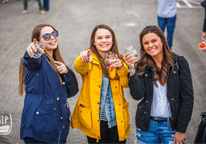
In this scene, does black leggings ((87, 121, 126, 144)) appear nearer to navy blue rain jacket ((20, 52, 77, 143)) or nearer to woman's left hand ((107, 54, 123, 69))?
navy blue rain jacket ((20, 52, 77, 143))

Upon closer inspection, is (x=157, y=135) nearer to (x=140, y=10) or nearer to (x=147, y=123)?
(x=147, y=123)

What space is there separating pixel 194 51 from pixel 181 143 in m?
5.23

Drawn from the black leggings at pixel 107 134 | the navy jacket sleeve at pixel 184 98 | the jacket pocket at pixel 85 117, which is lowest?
the black leggings at pixel 107 134

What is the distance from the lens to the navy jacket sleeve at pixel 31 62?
104 inches

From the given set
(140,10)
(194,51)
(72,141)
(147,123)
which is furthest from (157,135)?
(140,10)

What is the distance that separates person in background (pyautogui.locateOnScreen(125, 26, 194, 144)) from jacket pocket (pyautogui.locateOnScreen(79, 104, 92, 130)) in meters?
0.58

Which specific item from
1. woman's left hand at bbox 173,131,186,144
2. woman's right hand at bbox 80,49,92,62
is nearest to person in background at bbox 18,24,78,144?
woman's right hand at bbox 80,49,92,62

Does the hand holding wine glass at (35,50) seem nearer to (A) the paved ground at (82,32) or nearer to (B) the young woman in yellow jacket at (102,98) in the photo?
(B) the young woman in yellow jacket at (102,98)

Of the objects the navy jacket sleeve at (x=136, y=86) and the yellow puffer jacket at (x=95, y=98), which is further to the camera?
the yellow puffer jacket at (x=95, y=98)

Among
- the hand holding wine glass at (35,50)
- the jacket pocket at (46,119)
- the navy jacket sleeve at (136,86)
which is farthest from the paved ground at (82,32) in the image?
the hand holding wine glass at (35,50)

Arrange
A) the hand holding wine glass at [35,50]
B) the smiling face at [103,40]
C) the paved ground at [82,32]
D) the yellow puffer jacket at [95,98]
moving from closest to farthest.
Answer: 1. the hand holding wine glass at [35,50]
2. the yellow puffer jacket at [95,98]
3. the smiling face at [103,40]
4. the paved ground at [82,32]

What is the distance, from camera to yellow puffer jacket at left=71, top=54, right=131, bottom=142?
3027mm

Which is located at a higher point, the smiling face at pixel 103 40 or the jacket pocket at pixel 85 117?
the smiling face at pixel 103 40

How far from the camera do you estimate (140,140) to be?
10.1 feet
